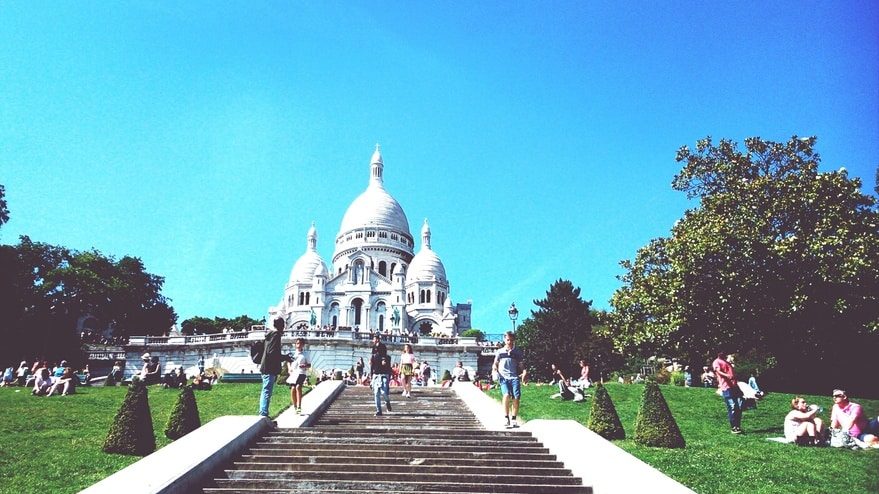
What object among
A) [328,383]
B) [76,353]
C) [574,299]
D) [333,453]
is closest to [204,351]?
[76,353]

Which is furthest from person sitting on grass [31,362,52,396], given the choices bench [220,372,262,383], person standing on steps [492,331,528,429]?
person standing on steps [492,331,528,429]

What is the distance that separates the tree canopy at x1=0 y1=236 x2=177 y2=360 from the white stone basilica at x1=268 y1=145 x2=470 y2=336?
16.7 meters

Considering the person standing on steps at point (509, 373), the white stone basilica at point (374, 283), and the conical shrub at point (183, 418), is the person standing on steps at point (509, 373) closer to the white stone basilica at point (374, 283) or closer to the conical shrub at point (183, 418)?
the conical shrub at point (183, 418)

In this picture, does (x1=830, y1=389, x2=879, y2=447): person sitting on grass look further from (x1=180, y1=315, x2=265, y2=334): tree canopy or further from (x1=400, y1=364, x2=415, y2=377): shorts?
(x1=180, y1=315, x2=265, y2=334): tree canopy

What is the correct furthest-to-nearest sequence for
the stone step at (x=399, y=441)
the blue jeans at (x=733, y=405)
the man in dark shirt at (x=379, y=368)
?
the man in dark shirt at (x=379, y=368) → the blue jeans at (x=733, y=405) → the stone step at (x=399, y=441)

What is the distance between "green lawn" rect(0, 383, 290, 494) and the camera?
29.3 ft

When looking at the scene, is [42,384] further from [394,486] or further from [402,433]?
[394,486]

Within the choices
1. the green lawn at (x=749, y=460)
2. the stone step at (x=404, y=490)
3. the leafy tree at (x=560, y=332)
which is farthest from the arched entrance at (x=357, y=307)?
the stone step at (x=404, y=490)

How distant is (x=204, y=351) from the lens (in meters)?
46.8

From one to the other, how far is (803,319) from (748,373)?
829cm

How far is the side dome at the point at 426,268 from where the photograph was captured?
80.3 m

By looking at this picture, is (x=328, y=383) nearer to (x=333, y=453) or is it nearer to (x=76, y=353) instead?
(x=333, y=453)

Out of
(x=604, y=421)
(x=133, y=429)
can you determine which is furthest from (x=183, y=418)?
(x=604, y=421)

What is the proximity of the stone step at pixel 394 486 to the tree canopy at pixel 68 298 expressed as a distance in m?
35.9
